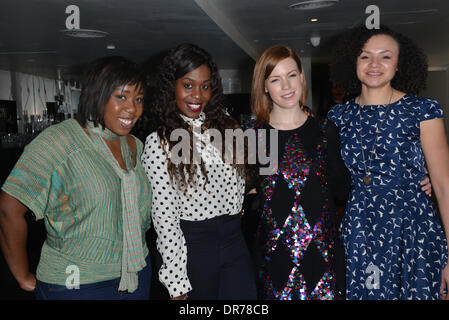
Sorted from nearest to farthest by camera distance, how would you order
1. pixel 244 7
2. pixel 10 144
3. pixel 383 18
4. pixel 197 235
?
pixel 197 235
pixel 244 7
pixel 383 18
pixel 10 144

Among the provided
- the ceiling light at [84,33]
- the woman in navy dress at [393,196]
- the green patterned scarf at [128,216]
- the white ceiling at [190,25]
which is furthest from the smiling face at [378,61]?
the ceiling light at [84,33]

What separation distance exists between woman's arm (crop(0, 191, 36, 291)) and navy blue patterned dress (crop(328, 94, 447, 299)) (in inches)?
48.9

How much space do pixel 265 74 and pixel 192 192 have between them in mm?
590

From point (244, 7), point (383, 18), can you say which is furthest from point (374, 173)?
point (383, 18)

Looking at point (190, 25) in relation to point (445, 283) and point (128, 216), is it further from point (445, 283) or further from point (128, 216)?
point (445, 283)

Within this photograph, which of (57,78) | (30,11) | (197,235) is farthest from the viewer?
(57,78)

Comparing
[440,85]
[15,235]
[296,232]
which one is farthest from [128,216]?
[440,85]

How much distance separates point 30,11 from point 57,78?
7.39 meters

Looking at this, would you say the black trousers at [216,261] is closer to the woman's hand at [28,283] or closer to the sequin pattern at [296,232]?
the sequin pattern at [296,232]

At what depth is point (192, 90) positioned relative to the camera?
1565 millimetres

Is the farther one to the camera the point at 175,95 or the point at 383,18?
the point at 383,18

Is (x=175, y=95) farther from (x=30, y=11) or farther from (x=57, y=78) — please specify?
(x=57, y=78)

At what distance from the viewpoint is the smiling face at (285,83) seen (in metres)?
1.66

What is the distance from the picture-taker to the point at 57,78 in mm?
11273
